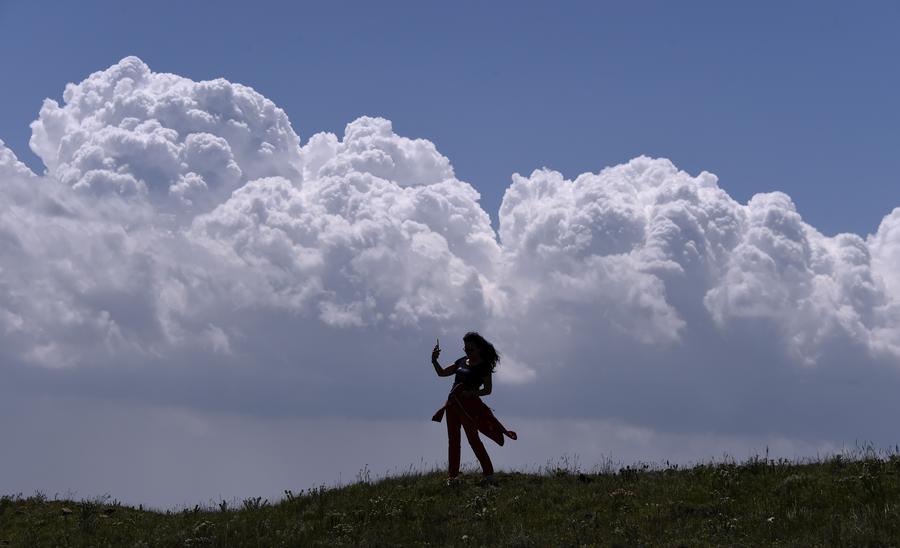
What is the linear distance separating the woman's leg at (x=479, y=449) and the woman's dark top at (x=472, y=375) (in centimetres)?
78

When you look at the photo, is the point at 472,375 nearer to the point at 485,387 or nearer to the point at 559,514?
the point at 485,387

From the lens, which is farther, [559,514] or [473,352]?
[473,352]

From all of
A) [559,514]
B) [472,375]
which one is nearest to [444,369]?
[472,375]

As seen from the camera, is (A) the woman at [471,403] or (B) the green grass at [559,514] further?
(A) the woman at [471,403]

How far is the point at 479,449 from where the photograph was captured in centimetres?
1892

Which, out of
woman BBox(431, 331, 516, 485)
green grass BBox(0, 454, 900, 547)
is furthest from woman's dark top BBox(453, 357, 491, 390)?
green grass BBox(0, 454, 900, 547)

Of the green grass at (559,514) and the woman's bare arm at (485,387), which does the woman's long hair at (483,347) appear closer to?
the woman's bare arm at (485,387)

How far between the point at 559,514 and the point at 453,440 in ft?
10.9

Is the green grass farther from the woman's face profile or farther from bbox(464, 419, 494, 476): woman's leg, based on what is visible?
the woman's face profile

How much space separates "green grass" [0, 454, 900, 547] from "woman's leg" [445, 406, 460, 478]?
313 millimetres

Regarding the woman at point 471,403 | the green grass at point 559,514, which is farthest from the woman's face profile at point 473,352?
the green grass at point 559,514

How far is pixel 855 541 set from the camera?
1302 cm

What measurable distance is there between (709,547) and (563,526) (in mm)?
2603

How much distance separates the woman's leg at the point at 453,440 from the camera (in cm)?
1878
